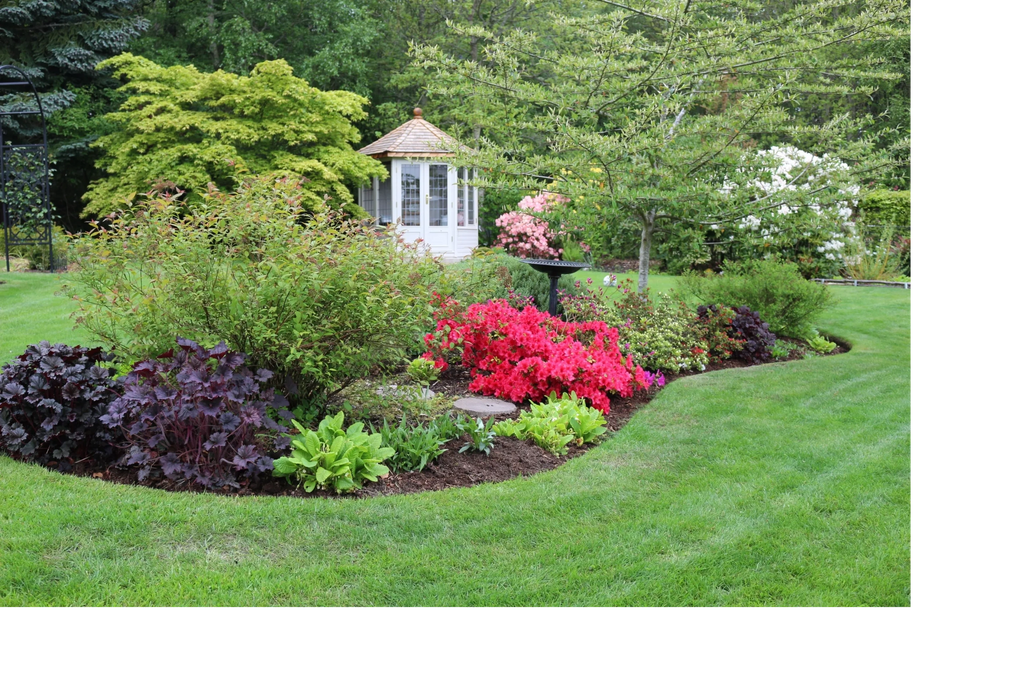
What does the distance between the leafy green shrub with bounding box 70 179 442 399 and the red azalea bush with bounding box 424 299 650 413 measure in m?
1.02

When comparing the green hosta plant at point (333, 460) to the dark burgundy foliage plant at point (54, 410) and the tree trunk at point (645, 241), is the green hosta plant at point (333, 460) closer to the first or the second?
the dark burgundy foliage plant at point (54, 410)

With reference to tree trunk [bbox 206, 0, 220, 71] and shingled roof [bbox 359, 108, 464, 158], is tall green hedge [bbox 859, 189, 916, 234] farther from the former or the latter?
tree trunk [bbox 206, 0, 220, 71]

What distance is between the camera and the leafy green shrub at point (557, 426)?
4246 mm

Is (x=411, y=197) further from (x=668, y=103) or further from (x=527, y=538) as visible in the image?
(x=527, y=538)

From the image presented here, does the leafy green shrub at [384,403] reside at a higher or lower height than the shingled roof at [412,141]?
lower

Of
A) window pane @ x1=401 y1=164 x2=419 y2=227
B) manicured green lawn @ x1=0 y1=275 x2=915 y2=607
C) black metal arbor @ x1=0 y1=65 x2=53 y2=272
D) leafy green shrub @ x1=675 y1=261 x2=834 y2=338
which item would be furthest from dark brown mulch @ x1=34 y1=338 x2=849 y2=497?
window pane @ x1=401 y1=164 x2=419 y2=227

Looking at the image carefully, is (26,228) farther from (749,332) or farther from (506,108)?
(749,332)

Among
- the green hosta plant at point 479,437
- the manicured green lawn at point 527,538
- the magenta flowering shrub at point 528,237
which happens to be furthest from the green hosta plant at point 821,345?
the magenta flowering shrub at point 528,237

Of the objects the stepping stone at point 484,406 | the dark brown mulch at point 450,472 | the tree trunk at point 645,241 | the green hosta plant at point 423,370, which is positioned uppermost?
the tree trunk at point 645,241

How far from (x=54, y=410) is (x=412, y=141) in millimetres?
12987

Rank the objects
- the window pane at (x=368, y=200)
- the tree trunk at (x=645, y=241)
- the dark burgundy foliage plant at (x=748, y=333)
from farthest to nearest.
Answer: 1. the window pane at (x=368, y=200)
2. the tree trunk at (x=645, y=241)
3. the dark burgundy foliage plant at (x=748, y=333)

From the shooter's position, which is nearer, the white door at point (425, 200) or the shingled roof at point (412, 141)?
the shingled roof at point (412, 141)

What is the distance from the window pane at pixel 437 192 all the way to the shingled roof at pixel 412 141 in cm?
54
